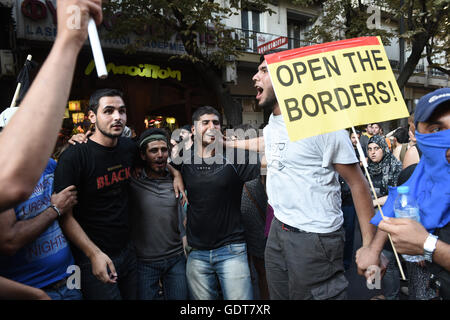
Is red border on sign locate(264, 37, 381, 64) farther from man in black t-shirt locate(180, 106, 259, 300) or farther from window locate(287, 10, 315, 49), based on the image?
window locate(287, 10, 315, 49)

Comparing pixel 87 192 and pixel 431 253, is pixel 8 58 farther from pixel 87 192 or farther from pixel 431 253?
pixel 431 253

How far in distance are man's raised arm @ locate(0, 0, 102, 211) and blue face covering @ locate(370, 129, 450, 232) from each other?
5.48 ft

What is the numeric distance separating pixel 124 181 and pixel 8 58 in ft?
26.4

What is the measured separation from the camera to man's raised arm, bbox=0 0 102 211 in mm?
660

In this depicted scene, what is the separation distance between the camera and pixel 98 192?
2.33m

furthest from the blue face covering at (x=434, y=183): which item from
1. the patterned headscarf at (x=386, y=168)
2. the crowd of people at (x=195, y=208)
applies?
the patterned headscarf at (x=386, y=168)

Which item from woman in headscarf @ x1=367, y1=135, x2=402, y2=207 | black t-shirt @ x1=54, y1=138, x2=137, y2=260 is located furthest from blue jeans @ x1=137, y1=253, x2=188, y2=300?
woman in headscarf @ x1=367, y1=135, x2=402, y2=207

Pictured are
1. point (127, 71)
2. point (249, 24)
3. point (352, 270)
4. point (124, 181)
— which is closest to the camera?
point (124, 181)

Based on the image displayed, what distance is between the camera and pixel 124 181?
2557mm

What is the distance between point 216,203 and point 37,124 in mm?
2108

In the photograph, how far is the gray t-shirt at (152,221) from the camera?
8.80 feet

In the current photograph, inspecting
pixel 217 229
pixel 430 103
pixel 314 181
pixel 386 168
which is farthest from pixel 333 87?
pixel 386 168

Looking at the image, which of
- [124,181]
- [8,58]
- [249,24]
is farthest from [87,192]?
[249,24]

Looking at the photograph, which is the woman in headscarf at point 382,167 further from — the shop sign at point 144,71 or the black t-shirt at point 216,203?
the shop sign at point 144,71
